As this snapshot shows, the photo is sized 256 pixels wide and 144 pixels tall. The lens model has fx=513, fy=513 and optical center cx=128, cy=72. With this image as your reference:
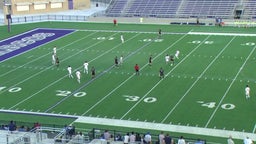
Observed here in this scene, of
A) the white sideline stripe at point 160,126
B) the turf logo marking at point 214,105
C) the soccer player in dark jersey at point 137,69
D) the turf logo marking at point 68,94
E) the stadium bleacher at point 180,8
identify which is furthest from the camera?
the stadium bleacher at point 180,8

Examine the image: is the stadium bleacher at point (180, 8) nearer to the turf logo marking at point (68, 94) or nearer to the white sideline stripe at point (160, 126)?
the turf logo marking at point (68, 94)

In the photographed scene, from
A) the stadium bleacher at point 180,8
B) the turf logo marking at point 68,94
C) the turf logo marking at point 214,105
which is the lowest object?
the turf logo marking at point 68,94

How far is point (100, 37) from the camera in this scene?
150 feet

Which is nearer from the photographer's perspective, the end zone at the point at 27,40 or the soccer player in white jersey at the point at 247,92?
the soccer player in white jersey at the point at 247,92

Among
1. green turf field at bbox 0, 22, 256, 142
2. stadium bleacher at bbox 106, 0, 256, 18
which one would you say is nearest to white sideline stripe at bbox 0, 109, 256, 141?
green turf field at bbox 0, 22, 256, 142

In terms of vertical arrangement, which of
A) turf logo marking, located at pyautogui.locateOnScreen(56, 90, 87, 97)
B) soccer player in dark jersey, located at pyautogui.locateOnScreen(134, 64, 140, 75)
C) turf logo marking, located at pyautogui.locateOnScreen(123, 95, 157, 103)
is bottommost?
turf logo marking, located at pyautogui.locateOnScreen(56, 90, 87, 97)

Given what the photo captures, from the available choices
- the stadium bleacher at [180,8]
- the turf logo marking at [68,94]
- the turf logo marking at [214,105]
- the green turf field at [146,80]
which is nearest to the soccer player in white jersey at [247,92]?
the green turf field at [146,80]

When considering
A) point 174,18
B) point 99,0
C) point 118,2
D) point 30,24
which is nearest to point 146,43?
point 174,18

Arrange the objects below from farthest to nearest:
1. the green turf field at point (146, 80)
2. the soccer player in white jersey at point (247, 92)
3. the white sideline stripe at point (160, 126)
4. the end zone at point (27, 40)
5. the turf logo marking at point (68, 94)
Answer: the end zone at point (27, 40) < the turf logo marking at point (68, 94) < the soccer player in white jersey at point (247, 92) < the green turf field at point (146, 80) < the white sideline stripe at point (160, 126)

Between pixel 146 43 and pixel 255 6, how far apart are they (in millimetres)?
18832

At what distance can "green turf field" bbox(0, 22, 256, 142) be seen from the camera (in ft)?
84.4

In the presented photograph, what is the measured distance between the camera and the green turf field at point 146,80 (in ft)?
84.4

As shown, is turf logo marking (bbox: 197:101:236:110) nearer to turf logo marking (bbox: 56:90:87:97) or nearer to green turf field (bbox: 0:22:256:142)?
green turf field (bbox: 0:22:256:142)

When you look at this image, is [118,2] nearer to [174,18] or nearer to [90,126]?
[174,18]
